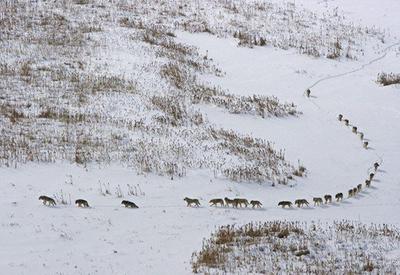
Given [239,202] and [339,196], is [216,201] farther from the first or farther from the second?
[339,196]

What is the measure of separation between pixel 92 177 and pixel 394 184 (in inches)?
358

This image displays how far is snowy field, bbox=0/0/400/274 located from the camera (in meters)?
10.3

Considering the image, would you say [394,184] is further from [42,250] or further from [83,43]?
[83,43]

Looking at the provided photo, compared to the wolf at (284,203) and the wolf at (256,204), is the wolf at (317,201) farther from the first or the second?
the wolf at (256,204)

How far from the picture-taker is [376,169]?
54.9ft

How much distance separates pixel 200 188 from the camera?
560 inches

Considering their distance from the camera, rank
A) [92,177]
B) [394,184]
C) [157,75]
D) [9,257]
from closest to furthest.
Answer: [9,257]
[92,177]
[394,184]
[157,75]

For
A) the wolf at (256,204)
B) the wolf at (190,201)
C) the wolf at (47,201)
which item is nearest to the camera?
the wolf at (47,201)

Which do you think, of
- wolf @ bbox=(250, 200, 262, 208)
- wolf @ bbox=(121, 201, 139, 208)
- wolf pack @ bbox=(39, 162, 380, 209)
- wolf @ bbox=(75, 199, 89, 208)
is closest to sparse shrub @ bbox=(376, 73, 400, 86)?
wolf pack @ bbox=(39, 162, 380, 209)

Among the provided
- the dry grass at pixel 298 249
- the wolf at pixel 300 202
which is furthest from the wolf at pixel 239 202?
the wolf at pixel 300 202

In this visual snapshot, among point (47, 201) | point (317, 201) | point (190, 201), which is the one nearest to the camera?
point (47, 201)

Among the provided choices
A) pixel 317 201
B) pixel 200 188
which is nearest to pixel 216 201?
pixel 200 188

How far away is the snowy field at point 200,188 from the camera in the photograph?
10305 millimetres

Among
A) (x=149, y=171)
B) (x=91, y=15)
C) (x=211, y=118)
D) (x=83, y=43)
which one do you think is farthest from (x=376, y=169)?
(x=91, y=15)
